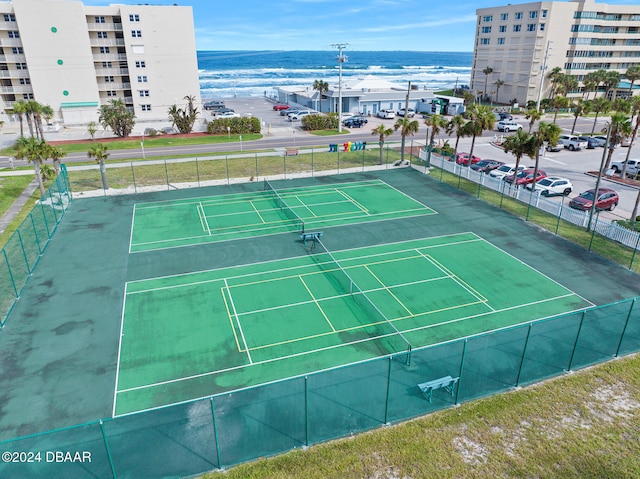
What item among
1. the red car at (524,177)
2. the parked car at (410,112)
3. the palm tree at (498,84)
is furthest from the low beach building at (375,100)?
the red car at (524,177)

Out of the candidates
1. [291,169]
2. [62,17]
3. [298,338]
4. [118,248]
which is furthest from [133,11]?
[298,338]

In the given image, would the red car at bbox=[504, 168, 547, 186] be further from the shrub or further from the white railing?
the shrub

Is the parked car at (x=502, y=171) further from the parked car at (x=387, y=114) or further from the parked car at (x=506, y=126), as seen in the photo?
the parked car at (x=387, y=114)

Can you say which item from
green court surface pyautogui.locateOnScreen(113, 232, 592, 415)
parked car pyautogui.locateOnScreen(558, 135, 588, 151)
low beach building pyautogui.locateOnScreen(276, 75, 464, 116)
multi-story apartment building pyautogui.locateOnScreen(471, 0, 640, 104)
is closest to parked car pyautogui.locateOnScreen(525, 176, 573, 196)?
green court surface pyautogui.locateOnScreen(113, 232, 592, 415)

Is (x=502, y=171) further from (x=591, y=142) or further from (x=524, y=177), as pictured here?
(x=591, y=142)

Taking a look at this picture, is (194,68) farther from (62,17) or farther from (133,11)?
(62,17)

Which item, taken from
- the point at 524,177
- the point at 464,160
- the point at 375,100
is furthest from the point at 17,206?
the point at 375,100
